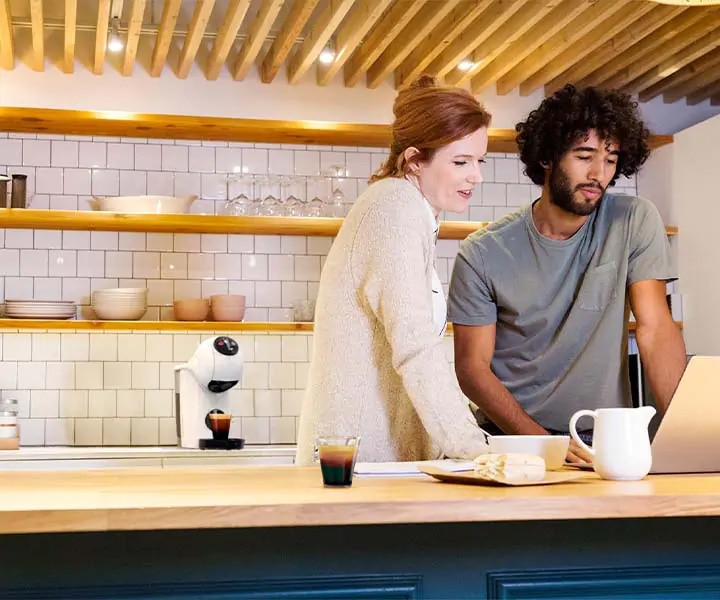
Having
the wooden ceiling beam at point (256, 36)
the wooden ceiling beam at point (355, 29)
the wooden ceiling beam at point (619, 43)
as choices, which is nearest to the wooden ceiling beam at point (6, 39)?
the wooden ceiling beam at point (256, 36)

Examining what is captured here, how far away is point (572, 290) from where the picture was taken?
277 centimetres

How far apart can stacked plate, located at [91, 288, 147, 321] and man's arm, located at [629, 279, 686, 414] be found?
258 centimetres

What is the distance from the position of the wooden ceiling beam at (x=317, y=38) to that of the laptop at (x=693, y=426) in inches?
100

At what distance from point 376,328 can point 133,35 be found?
2630mm

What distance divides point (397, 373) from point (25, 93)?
132 inches

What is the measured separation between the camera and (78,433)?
493 cm

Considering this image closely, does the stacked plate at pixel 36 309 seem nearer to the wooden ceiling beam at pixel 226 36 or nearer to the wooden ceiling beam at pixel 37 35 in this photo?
the wooden ceiling beam at pixel 37 35

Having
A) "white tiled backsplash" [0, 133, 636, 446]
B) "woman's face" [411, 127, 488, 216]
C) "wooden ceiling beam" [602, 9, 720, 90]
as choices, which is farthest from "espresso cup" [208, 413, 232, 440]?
"wooden ceiling beam" [602, 9, 720, 90]

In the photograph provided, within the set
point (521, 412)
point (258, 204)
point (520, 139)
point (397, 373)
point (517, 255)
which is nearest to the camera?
point (397, 373)

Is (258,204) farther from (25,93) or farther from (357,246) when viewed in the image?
(357,246)

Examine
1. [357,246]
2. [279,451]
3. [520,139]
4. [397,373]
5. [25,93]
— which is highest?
[25,93]

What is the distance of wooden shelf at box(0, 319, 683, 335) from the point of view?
461 centimetres

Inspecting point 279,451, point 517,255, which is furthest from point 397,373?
point 279,451

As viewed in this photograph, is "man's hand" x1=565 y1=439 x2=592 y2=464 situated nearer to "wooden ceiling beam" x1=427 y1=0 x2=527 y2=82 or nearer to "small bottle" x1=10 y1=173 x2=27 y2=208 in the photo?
"wooden ceiling beam" x1=427 y1=0 x2=527 y2=82
